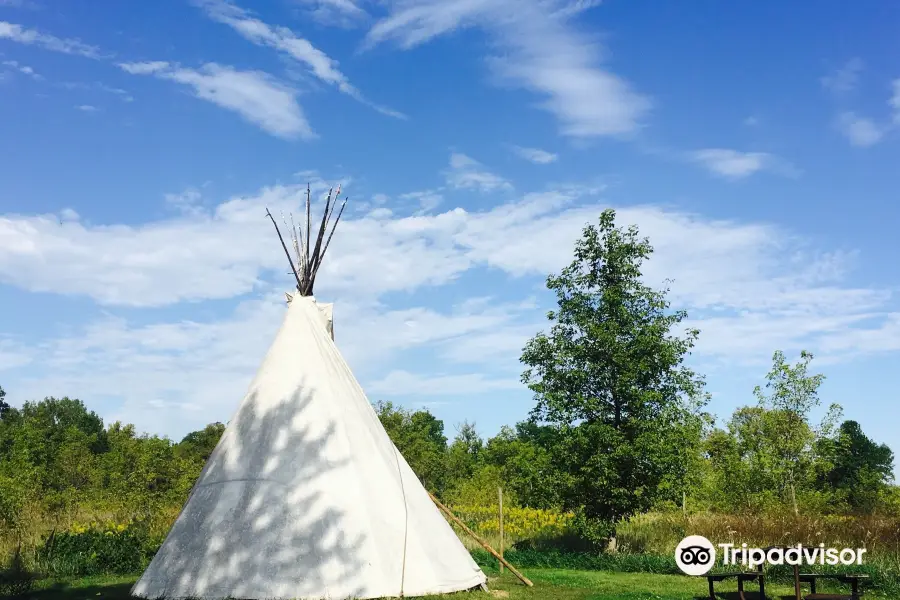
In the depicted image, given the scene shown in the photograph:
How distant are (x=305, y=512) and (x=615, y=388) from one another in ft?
24.3

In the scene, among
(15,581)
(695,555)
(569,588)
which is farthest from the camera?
(569,588)

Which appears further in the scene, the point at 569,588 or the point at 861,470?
the point at 861,470

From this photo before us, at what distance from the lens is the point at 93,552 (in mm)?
12156

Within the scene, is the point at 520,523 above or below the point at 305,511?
below

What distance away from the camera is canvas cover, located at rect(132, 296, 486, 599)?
27.9 ft

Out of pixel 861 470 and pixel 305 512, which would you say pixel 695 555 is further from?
pixel 861 470

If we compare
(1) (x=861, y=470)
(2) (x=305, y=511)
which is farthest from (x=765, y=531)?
(1) (x=861, y=470)

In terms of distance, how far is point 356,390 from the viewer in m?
10.7

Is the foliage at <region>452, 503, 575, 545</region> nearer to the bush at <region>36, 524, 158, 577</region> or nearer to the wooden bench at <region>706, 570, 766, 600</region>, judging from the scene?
the bush at <region>36, 524, 158, 577</region>

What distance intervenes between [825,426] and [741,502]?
9.77ft

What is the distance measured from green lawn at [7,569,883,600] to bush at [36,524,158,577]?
0.54 m

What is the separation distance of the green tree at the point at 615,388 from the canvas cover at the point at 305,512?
4.79m

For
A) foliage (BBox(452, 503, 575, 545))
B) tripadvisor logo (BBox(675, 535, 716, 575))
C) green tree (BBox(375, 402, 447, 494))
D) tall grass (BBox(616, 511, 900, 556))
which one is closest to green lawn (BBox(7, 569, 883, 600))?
tripadvisor logo (BBox(675, 535, 716, 575))

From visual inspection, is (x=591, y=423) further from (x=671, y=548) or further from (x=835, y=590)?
(x=835, y=590)
